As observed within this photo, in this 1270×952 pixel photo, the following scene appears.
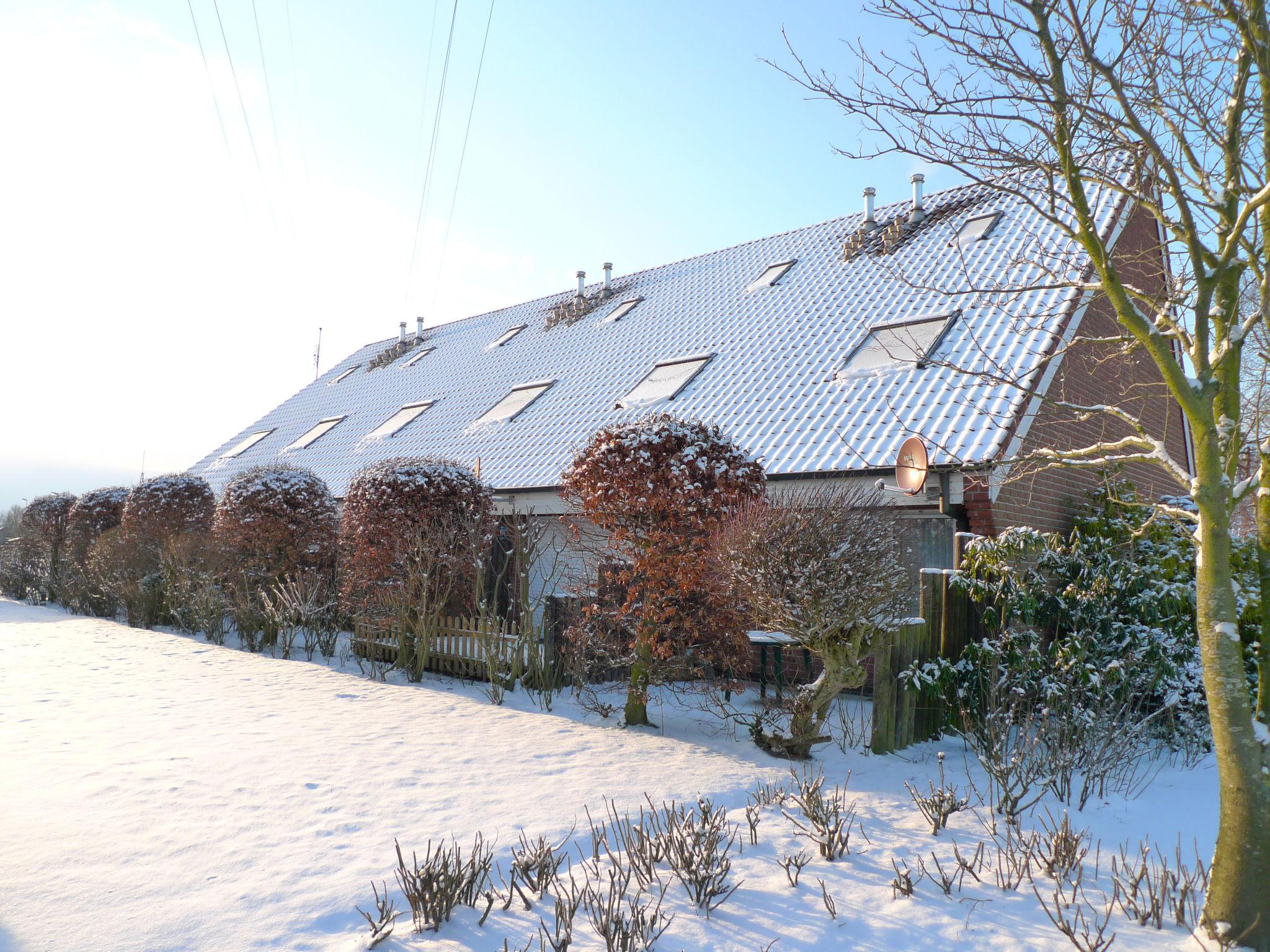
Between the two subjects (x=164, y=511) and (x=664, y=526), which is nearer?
(x=664, y=526)

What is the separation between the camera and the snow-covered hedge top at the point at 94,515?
17344 mm

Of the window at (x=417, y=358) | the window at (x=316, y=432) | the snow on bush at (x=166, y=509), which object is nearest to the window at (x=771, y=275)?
the snow on bush at (x=166, y=509)

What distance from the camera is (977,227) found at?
487 inches

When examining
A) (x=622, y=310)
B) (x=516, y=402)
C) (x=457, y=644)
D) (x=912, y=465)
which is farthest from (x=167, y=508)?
(x=912, y=465)

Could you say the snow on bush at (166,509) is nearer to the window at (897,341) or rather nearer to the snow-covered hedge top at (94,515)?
the snow-covered hedge top at (94,515)

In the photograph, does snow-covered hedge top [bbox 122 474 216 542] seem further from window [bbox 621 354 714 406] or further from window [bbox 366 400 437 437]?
window [bbox 621 354 714 406]

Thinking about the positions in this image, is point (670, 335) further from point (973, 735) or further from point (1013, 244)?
point (973, 735)

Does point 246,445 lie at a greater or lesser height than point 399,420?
lesser

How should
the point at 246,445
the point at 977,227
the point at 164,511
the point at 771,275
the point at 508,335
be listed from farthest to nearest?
the point at 246,445
the point at 508,335
the point at 771,275
the point at 164,511
the point at 977,227

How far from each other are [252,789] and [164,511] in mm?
11219

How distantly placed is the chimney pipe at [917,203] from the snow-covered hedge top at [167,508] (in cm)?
1305

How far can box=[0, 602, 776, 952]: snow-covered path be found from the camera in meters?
3.46

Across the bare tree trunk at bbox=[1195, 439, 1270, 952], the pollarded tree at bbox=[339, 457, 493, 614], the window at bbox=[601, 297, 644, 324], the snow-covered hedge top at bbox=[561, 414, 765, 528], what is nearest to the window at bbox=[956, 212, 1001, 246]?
the window at bbox=[601, 297, 644, 324]

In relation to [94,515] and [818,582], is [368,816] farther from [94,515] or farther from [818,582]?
[94,515]
